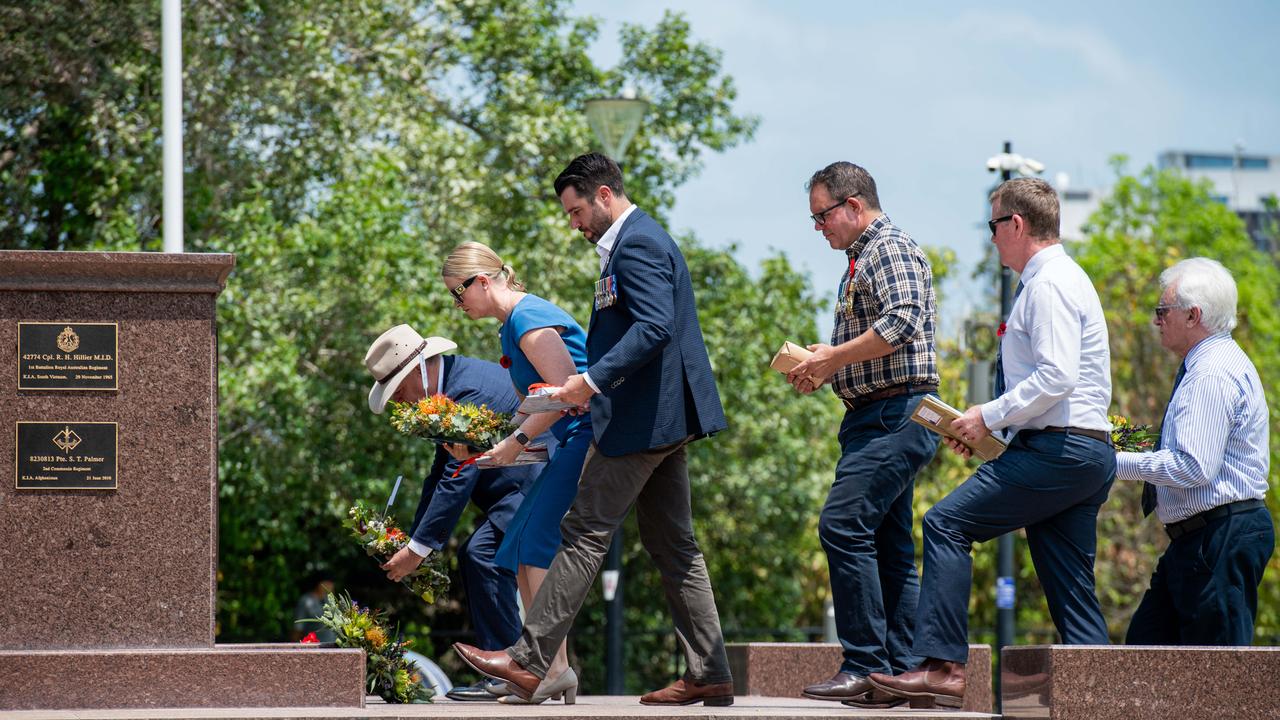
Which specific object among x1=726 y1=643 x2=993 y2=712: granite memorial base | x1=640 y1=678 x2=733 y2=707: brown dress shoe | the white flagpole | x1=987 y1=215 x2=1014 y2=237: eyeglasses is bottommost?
x1=726 y1=643 x2=993 y2=712: granite memorial base

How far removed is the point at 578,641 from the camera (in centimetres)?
2256

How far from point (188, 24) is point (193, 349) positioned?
1093 centimetres

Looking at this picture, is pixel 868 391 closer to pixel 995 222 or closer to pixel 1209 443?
pixel 995 222

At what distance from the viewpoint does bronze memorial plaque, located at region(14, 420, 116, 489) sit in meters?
6.22

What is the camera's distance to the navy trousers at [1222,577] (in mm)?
6137

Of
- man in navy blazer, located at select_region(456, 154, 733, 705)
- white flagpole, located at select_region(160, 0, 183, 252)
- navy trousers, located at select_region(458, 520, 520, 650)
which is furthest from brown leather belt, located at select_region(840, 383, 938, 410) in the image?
white flagpole, located at select_region(160, 0, 183, 252)

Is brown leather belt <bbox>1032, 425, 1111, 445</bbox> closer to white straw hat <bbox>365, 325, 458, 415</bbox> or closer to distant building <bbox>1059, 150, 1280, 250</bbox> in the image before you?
white straw hat <bbox>365, 325, 458, 415</bbox>

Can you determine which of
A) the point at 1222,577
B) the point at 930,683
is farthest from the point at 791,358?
the point at 1222,577

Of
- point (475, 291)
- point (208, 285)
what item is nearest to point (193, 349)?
point (208, 285)

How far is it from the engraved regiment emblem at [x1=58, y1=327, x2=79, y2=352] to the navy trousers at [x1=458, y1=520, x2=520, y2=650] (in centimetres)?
201

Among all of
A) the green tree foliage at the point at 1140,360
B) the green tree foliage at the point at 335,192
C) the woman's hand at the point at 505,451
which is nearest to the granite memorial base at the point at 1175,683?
the woman's hand at the point at 505,451

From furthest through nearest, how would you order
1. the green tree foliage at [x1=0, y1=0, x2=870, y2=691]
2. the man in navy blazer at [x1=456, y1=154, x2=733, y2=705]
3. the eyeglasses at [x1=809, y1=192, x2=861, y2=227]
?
the green tree foliage at [x1=0, y1=0, x2=870, y2=691] < the eyeglasses at [x1=809, y1=192, x2=861, y2=227] < the man in navy blazer at [x1=456, y1=154, x2=733, y2=705]

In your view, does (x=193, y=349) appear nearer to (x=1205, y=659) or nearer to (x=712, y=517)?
(x=1205, y=659)

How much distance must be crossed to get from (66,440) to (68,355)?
35 cm
